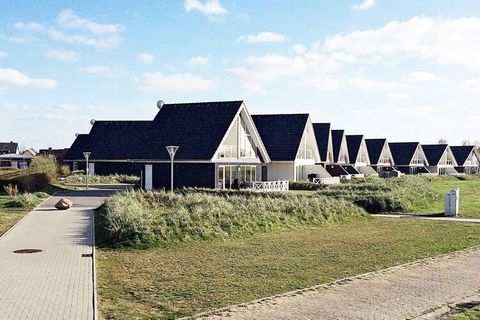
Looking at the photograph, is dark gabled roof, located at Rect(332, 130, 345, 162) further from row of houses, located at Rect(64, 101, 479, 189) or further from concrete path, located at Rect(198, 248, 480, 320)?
concrete path, located at Rect(198, 248, 480, 320)

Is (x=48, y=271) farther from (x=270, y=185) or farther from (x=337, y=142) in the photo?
(x=337, y=142)

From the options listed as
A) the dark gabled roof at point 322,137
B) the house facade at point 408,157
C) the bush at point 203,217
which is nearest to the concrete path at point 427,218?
Answer: the bush at point 203,217

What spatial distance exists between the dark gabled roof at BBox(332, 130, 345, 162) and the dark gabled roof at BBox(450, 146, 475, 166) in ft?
127

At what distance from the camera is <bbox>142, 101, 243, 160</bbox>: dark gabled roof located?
3491cm

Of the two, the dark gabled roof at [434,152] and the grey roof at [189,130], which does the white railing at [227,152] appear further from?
the dark gabled roof at [434,152]

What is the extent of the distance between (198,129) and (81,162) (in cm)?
2454

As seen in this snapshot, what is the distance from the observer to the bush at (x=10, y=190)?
105 feet

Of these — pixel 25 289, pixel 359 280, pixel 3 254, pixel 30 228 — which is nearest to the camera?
pixel 25 289

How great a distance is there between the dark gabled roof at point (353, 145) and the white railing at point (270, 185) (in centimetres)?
2413

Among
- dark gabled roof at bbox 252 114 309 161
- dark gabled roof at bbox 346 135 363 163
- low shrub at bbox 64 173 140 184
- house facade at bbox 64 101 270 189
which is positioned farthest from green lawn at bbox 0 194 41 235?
dark gabled roof at bbox 346 135 363 163

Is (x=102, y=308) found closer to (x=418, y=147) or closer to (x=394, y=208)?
(x=394, y=208)

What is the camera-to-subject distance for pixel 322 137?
52312 mm

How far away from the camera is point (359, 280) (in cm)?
1136

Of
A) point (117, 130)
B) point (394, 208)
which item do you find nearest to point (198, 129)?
point (394, 208)
